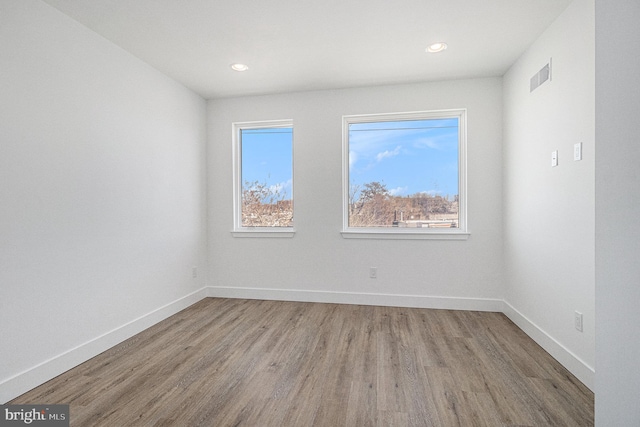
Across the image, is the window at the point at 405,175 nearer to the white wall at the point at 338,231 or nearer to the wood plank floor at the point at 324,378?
the white wall at the point at 338,231

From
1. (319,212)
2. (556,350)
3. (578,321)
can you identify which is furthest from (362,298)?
(578,321)

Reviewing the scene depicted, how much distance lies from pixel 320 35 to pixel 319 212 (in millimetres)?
1900

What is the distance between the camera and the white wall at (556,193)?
196 cm

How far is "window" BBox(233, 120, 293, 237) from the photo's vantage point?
3926 millimetres

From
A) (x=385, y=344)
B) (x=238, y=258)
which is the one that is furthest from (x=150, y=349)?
(x=385, y=344)

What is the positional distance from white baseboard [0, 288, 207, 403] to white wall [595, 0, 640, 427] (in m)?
2.92

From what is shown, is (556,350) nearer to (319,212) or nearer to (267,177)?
(319,212)

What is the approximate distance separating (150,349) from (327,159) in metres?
2.60

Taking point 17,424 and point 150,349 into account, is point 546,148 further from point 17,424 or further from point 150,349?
point 17,424

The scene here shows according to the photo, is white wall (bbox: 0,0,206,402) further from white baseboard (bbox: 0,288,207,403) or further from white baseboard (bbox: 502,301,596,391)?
white baseboard (bbox: 502,301,596,391)

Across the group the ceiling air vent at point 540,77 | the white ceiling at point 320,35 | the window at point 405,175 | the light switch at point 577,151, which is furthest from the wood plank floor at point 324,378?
the white ceiling at point 320,35

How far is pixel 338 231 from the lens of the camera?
146 inches

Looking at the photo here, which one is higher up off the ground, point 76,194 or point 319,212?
point 76,194

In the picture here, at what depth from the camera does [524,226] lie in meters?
2.86
